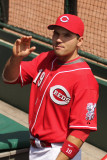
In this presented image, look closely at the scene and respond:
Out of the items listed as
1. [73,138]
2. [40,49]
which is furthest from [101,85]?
[73,138]

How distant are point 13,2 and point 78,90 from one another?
667cm

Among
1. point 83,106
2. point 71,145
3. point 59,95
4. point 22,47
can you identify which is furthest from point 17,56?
point 71,145

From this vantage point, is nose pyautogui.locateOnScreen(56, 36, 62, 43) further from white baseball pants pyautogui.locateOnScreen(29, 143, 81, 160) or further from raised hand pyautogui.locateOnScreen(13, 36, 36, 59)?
white baseball pants pyautogui.locateOnScreen(29, 143, 81, 160)

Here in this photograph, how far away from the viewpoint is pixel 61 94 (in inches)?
119

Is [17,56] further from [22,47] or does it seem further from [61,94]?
[61,94]

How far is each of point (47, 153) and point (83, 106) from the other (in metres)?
0.64

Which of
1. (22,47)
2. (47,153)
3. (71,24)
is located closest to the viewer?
(71,24)

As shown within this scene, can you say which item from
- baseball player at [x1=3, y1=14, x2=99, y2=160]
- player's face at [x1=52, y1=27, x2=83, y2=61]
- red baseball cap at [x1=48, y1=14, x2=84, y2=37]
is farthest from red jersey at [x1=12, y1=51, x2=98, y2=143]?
red baseball cap at [x1=48, y1=14, x2=84, y2=37]

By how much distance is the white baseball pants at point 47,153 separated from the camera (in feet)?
10.5

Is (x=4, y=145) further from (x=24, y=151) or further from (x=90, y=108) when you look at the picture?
(x=90, y=108)

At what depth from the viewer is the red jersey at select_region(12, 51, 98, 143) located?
2934 millimetres

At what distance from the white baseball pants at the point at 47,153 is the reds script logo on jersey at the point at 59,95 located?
17.1 inches

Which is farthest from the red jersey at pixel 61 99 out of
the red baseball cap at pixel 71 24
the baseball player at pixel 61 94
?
the red baseball cap at pixel 71 24

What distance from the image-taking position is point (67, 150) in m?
2.88
